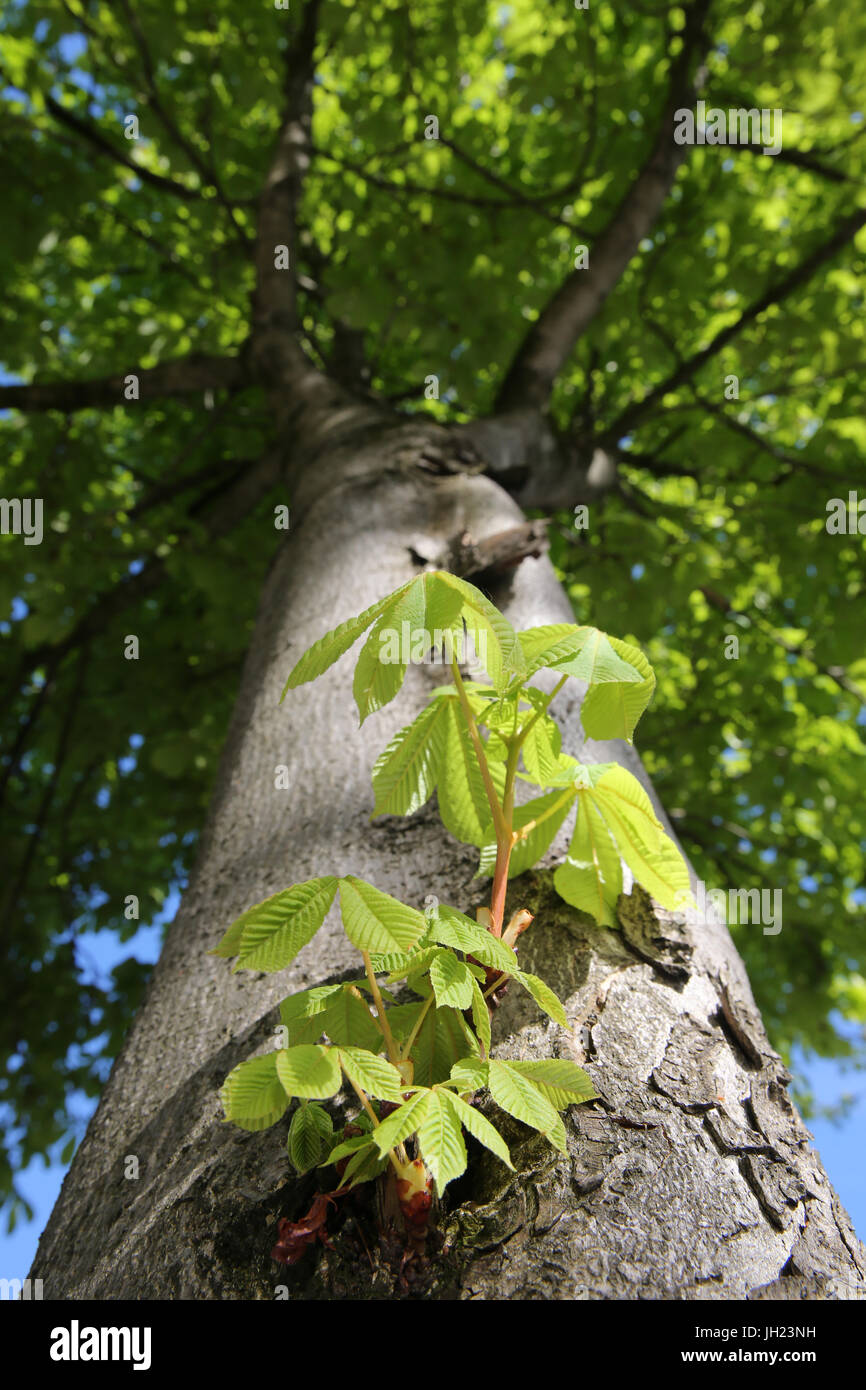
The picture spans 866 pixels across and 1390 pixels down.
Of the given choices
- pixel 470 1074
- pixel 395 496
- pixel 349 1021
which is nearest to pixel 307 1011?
pixel 349 1021

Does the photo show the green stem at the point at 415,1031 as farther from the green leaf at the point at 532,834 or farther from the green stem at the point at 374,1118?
the green leaf at the point at 532,834

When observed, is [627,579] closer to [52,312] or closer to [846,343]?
[846,343]

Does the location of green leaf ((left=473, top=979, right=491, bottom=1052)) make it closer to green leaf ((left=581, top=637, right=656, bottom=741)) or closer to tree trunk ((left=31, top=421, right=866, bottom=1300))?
tree trunk ((left=31, top=421, right=866, bottom=1300))

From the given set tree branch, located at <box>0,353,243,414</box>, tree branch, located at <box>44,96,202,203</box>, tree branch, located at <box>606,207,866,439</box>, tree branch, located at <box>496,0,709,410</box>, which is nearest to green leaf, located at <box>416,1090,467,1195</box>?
tree branch, located at <box>496,0,709,410</box>

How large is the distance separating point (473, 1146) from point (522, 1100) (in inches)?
7.1

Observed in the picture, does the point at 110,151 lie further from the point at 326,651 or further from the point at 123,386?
the point at 326,651

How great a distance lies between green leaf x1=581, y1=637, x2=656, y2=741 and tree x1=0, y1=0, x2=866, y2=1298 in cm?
30

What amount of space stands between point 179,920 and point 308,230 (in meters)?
4.92

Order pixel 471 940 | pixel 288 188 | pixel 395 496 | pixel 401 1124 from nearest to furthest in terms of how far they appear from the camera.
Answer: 1. pixel 401 1124
2. pixel 471 940
3. pixel 395 496
4. pixel 288 188

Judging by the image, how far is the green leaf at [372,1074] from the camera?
663mm

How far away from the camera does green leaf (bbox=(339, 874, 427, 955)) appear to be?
2.41ft

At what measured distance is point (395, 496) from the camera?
82.2 inches

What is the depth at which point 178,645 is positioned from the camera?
4.82 metres

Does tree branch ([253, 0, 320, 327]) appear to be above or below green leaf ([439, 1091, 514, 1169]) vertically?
above
